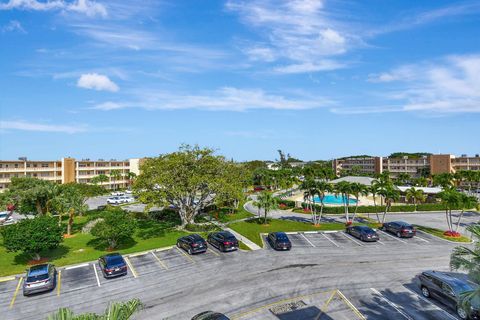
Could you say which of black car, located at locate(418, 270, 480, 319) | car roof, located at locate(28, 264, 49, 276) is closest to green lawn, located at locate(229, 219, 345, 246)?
black car, located at locate(418, 270, 480, 319)

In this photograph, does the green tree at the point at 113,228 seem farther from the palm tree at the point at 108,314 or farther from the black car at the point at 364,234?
the palm tree at the point at 108,314

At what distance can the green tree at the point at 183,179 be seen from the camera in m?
41.7

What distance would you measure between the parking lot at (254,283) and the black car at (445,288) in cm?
56

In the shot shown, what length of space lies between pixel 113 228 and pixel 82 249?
4914 mm

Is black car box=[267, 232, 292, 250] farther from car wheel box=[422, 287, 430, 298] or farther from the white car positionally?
the white car

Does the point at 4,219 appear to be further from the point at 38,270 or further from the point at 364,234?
the point at 364,234

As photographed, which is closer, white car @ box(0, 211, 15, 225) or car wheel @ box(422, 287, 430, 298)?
car wheel @ box(422, 287, 430, 298)

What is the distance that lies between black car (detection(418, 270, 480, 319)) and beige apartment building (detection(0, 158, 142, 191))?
71.1 m

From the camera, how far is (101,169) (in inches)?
4181

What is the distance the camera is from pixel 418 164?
126125 mm

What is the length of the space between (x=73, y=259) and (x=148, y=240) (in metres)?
8.66

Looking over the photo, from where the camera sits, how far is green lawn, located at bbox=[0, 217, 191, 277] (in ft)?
99.5

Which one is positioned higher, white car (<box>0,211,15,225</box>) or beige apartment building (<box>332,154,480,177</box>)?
beige apartment building (<box>332,154,480,177</box>)

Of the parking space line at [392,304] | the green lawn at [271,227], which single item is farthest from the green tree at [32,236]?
Answer: the parking space line at [392,304]
